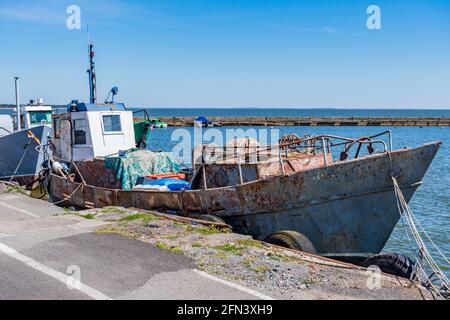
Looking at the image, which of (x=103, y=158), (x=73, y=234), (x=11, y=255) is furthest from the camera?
(x=103, y=158)

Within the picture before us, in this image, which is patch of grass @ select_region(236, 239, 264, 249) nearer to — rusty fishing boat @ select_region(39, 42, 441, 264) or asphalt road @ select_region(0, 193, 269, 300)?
rusty fishing boat @ select_region(39, 42, 441, 264)

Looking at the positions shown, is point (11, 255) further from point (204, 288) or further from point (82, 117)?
point (82, 117)

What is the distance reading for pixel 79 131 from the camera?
16.4 m

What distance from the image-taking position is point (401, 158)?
31.4 feet

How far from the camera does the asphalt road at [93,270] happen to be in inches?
248

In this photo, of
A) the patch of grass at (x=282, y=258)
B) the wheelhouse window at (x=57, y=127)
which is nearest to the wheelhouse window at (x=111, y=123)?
the wheelhouse window at (x=57, y=127)

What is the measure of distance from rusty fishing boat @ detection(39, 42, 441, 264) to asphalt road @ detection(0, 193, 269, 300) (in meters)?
2.95

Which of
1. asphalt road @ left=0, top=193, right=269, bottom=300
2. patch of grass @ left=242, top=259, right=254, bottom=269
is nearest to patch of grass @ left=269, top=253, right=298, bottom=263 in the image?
patch of grass @ left=242, top=259, right=254, bottom=269

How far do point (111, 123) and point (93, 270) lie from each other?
10.1 metres

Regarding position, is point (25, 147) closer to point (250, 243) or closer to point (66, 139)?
point (66, 139)

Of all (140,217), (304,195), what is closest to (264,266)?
(304,195)

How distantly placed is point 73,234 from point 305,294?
521 centimetres

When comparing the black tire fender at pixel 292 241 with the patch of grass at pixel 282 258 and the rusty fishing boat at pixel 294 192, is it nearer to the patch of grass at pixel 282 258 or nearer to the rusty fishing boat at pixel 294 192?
the rusty fishing boat at pixel 294 192
